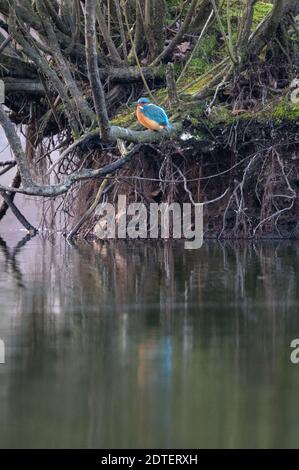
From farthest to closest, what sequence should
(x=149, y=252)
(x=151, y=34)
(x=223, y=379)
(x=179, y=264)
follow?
(x=151, y=34)
(x=149, y=252)
(x=179, y=264)
(x=223, y=379)

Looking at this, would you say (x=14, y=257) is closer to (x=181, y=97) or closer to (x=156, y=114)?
(x=156, y=114)

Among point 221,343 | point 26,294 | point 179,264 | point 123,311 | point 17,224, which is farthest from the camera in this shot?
point 17,224

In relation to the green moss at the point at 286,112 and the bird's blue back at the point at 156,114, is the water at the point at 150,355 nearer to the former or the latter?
the bird's blue back at the point at 156,114

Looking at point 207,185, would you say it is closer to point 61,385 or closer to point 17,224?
point 17,224

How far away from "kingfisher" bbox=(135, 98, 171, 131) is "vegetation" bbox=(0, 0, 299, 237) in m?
0.84

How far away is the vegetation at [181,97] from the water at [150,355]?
2560mm

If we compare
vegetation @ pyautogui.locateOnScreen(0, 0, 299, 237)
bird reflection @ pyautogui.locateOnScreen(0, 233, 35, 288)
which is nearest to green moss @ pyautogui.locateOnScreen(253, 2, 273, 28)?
vegetation @ pyautogui.locateOnScreen(0, 0, 299, 237)

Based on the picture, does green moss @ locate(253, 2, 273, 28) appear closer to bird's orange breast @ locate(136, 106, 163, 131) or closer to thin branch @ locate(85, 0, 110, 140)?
bird's orange breast @ locate(136, 106, 163, 131)

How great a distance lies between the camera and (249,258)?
10.2 meters

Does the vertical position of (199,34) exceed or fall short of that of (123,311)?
it exceeds it

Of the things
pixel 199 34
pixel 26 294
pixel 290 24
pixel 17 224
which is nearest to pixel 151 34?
pixel 199 34

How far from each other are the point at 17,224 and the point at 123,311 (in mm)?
11320

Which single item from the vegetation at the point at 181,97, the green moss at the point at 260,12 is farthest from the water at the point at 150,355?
the green moss at the point at 260,12

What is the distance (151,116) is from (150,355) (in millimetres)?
4742
